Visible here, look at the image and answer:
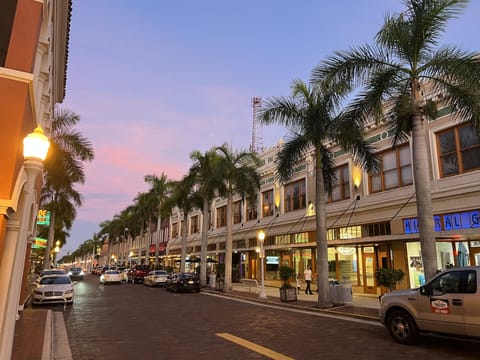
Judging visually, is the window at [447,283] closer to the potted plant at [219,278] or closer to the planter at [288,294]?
the planter at [288,294]

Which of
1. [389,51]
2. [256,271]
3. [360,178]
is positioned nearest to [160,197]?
[256,271]

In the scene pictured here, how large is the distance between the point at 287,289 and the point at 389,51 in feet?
41.9

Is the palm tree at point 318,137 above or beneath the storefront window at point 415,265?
above

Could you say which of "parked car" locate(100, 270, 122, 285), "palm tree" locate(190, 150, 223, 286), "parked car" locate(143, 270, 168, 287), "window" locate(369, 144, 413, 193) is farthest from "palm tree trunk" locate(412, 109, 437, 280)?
"parked car" locate(100, 270, 122, 285)

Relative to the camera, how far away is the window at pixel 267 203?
1385 inches

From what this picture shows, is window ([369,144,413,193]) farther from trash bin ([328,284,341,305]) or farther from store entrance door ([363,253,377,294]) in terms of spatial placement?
trash bin ([328,284,341,305])

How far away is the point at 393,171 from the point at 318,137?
665 centimetres

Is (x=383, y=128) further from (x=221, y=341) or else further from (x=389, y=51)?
(x=221, y=341)

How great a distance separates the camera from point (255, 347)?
31.3 feet

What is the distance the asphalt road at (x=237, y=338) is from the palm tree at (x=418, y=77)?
3.86m

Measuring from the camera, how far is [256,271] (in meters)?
36.5

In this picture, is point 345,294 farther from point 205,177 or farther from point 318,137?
point 205,177

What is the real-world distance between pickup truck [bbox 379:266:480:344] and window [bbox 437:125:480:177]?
443 inches

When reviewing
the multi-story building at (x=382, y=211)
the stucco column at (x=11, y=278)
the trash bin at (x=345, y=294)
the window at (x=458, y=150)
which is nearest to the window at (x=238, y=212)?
the multi-story building at (x=382, y=211)
